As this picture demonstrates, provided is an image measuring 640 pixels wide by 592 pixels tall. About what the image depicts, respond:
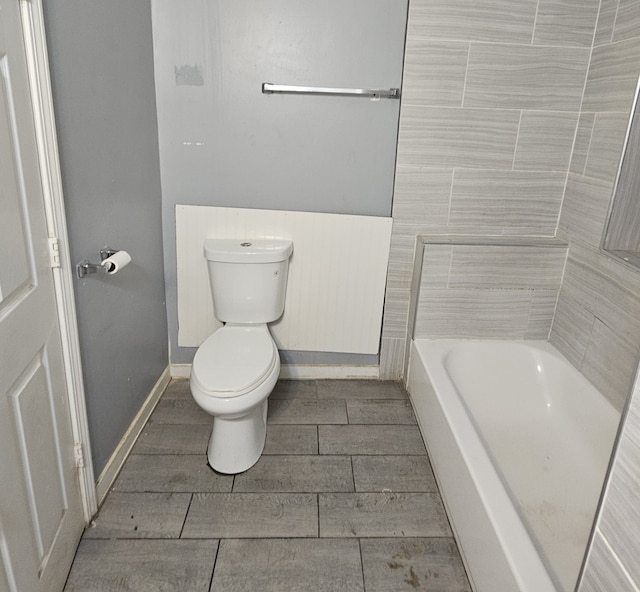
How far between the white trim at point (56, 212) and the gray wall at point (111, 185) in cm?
9

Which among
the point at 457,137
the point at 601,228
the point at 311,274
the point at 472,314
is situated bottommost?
the point at 472,314

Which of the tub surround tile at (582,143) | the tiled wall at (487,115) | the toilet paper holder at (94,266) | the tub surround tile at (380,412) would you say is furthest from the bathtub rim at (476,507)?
the toilet paper holder at (94,266)

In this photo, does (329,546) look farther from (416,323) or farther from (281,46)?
(281,46)

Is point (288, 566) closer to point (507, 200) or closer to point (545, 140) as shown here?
point (507, 200)

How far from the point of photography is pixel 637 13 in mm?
1859

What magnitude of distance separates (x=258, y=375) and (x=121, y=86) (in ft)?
3.80

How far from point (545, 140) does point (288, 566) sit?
79.0 inches

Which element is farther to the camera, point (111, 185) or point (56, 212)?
point (111, 185)

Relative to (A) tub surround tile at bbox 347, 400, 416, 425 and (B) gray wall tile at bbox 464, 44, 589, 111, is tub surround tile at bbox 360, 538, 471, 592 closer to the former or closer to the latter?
(A) tub surround tile at bbox 347, 400, 416, 425

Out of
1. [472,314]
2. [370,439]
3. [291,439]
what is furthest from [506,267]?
[291,439]

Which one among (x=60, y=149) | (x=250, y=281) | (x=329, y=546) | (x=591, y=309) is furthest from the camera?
(x=250, y=281)

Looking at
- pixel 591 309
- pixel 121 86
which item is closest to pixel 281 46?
pixel 121 86

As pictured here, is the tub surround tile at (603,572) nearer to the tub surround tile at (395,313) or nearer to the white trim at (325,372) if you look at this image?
the tub surround tile at (395,313)

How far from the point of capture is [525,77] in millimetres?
2215
